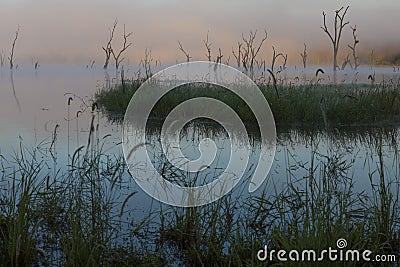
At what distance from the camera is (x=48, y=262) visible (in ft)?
7.20

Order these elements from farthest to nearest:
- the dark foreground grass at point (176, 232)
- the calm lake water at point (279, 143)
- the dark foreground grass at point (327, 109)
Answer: the dark foreground grass at point (327, 109), the calm lake water at point (279, 143), the dark foreground grass at point (176, 232)

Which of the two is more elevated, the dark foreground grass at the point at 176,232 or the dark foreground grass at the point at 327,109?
the dark foreground grass at the point at 327,109

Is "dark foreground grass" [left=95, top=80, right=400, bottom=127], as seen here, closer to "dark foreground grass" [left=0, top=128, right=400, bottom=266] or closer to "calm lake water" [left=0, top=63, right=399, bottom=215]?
"calm lake water" [left=0, top=63, right=399, bottom=215]

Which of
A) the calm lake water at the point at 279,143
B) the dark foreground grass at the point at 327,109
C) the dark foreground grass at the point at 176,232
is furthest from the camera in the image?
the dark foreground grass at the point at 327,109

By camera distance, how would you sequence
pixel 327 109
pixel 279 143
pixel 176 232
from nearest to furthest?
pixel 176 232 < pixel 279 143 < pixel 327 109

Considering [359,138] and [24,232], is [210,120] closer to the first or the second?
[359,138]

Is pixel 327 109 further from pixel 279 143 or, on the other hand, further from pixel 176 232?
pixel 176 232

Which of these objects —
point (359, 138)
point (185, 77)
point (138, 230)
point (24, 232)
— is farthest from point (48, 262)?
point (185, 77)

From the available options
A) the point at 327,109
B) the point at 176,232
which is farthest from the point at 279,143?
the point at 176,232

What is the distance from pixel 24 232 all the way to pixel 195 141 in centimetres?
313

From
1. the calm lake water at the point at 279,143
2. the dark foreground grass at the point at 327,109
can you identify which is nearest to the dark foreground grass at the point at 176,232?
the calm lake water at the point at 279,143

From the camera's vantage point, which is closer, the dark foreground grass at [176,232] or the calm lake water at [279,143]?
the dark foreground grass at [176,232]

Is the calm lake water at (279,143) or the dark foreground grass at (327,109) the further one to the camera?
the dark foreground grass at (327,109)

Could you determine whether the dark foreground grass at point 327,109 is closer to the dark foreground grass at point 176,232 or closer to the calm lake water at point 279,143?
the calm lake water at point 279,143
